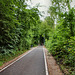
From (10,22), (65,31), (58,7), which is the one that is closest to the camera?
(65,31)

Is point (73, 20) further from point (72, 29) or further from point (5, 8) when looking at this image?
point (5, 8)

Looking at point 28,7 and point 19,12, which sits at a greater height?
point 28,7

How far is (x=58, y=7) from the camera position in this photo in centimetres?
793

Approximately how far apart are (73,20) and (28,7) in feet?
14.6

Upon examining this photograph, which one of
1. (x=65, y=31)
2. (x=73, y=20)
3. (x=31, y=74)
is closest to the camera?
(x=31, y=74)

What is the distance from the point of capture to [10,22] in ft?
24.4

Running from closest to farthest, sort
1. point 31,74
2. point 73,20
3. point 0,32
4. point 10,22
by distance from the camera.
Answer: point 31,74 → point 73,20 → point 10,22 → point 0,32

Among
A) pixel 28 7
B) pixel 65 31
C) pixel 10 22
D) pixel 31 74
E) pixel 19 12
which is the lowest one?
pixel 31 74

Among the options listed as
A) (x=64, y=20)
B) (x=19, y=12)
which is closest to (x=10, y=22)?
(x=19, y=12)

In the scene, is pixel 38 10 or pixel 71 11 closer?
pixel 71 11

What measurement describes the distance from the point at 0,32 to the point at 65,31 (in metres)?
6.79

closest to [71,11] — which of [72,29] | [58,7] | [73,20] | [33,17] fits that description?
[73,20]

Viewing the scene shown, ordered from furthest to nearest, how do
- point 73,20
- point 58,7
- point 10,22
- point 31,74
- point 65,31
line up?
point 58,7 < point 10,22 < point 65,31 < point 73,20 < point 31,74

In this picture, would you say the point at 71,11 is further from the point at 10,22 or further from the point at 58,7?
the point at 10,22
